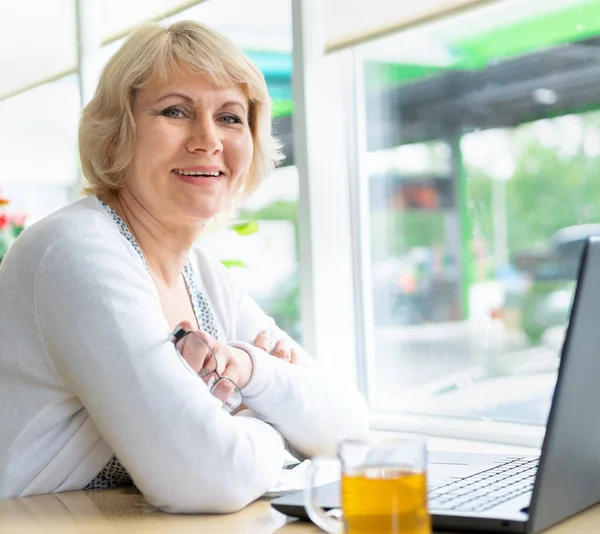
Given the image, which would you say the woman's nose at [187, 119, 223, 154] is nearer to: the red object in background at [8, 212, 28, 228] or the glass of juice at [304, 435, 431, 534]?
the glass of juice at [304, 435, 431, 534]

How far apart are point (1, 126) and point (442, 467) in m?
3.93

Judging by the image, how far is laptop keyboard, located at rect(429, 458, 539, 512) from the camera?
1084 mm

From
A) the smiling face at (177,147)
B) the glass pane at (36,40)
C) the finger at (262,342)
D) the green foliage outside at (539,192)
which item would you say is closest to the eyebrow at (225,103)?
the smiling face at (177,147)

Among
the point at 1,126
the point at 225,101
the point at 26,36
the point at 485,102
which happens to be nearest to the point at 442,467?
the point at 225,101

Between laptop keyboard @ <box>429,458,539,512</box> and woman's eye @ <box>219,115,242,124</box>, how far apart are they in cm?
81

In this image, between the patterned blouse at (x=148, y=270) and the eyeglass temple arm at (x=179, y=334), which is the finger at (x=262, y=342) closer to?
the patterned blouse at (x=148, y=270)

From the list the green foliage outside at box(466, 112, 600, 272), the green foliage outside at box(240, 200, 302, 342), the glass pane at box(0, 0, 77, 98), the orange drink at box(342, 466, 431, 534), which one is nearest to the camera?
the orange drink at box(342, 466, 431, 534)

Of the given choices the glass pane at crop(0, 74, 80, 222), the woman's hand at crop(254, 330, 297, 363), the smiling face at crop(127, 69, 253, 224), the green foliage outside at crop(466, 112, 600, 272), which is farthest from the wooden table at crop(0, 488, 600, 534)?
the glass pane at crop(0, 74, 80, 222)

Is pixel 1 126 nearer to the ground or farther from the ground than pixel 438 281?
farther from the ground

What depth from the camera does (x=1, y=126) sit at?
4.71 m

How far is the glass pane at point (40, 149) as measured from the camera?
4.37m

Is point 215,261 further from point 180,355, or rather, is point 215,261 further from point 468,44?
point 468,44

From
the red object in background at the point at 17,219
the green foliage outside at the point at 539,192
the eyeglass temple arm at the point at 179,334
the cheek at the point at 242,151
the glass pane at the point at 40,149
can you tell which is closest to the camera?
the eyeglass temple arm at the point at 179,334

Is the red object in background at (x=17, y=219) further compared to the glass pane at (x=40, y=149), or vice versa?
the glass pane at (x=40, y=149)
